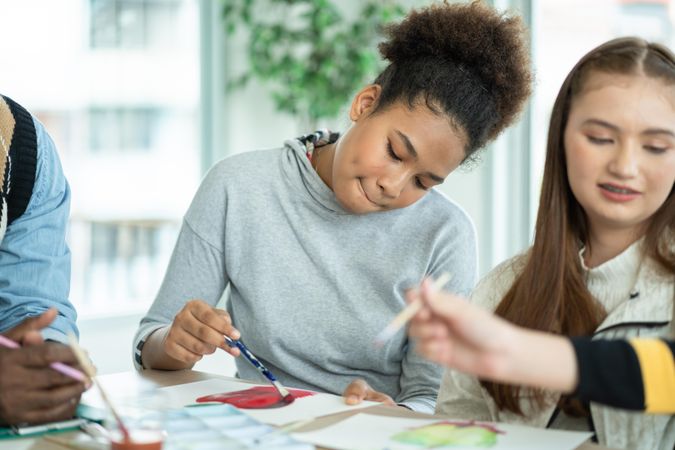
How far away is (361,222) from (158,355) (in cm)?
50

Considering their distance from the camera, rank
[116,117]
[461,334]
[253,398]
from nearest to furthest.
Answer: [461,334], [253,398], [116,117]

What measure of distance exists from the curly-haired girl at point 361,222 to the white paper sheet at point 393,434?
385 mm

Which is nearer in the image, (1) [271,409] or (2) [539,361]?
(2) [539,361]

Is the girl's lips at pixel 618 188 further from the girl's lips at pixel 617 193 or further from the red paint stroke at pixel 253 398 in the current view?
the red paint stroke at pixel 253 398

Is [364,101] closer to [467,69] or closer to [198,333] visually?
[467,69]

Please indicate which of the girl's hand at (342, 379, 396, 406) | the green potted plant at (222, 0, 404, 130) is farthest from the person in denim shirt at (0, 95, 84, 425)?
the green potted plant at (222, 0, 404, 130)

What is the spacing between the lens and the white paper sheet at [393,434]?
1168mm

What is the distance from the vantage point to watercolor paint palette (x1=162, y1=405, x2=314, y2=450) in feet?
3.76

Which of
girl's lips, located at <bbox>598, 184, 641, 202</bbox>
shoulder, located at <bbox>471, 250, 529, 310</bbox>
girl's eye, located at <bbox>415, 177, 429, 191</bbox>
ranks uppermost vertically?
girl's lips, located at <bbox>598, 184, 641, 202</bbox>

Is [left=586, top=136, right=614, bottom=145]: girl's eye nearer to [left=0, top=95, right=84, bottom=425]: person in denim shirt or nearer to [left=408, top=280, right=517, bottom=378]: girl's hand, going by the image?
[left=408, top=280, right=517, bottom=378]: girl's hand

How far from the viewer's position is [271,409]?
4.50 ft

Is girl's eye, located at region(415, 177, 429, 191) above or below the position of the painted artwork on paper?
above

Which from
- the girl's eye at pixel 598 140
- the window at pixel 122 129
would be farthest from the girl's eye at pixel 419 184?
the window at pixel 122 129

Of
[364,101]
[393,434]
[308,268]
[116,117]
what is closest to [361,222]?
[308,268]
